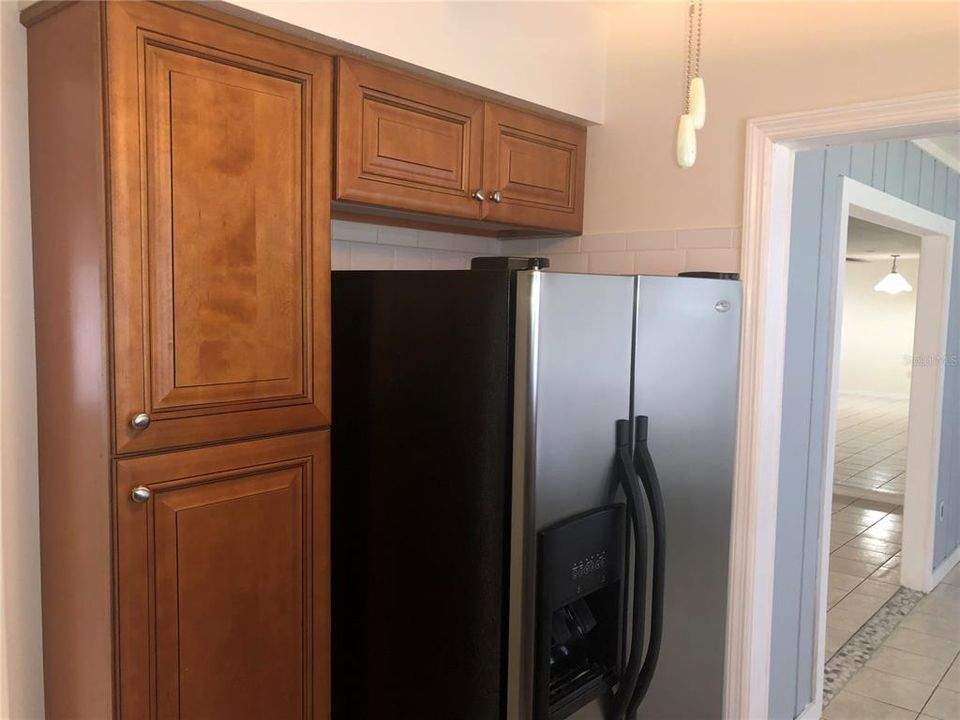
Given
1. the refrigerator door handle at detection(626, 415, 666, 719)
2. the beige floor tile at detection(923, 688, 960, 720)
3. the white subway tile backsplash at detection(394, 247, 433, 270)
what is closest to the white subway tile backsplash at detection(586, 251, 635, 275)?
the white subway tile backsplash at detection(394, 247, 433, 270)

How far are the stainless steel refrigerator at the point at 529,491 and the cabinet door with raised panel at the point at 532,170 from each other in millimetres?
524

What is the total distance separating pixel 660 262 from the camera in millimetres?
2117

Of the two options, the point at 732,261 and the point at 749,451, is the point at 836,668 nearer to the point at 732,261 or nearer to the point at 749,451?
the point at 749,451

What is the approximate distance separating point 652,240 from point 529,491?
3.30ft

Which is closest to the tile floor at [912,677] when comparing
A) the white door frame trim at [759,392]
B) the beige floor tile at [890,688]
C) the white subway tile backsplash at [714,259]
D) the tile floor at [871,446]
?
the beige floor tile at [890,688]

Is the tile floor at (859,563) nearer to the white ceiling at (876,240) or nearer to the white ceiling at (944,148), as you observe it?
the white ceiling at (876,240)

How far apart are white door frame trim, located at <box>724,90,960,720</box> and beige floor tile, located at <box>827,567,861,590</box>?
2261 millimetres

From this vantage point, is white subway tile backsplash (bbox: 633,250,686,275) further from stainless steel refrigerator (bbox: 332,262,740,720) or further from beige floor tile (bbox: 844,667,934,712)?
beige floor tile (bbox: 844,667,934,712)

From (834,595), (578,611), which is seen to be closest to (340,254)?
(578,611)

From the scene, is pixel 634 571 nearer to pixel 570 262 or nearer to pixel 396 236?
pixel 570 262

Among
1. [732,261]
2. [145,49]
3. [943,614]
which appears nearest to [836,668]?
[943,614]

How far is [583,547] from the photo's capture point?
1.49m

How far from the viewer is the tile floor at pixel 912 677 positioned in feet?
9.15

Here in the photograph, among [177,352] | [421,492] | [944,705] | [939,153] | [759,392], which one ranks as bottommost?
[944,705]
